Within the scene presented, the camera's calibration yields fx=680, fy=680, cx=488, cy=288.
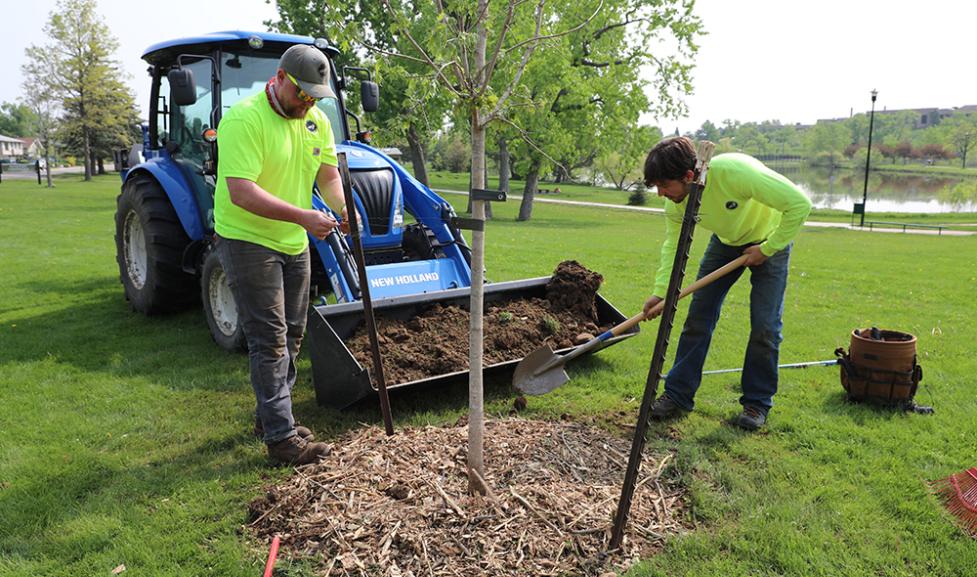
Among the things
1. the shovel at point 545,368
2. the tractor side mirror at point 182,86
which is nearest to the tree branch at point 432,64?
the shovel at point 545,368

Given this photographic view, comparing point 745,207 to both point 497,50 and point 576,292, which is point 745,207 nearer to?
point 576,292

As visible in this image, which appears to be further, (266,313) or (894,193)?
(894,193)

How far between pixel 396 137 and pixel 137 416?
8.67 ft

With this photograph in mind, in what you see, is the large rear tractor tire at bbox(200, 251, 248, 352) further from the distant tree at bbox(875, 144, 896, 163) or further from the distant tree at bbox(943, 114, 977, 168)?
the distant tree at bbox(875, 144, 896, 163)

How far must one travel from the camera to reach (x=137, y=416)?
4.37 meters

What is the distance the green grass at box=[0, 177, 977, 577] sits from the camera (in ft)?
9.59

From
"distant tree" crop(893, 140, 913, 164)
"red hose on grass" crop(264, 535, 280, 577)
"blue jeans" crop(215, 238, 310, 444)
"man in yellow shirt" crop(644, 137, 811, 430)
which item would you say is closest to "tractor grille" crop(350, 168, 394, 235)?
"blue jeans" crop(215, 238, 310, 444)

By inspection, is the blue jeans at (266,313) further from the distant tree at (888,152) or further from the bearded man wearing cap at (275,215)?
the distant tree at (888,152)

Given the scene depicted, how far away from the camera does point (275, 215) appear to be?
3219 millimetres

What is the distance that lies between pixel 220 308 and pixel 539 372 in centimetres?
300

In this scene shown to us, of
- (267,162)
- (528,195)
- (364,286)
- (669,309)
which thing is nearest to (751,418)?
(669,309)

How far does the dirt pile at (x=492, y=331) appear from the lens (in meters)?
4.39

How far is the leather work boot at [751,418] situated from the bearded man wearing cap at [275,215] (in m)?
2.49

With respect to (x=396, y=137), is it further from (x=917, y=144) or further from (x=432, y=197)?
(x=917, y=144)
